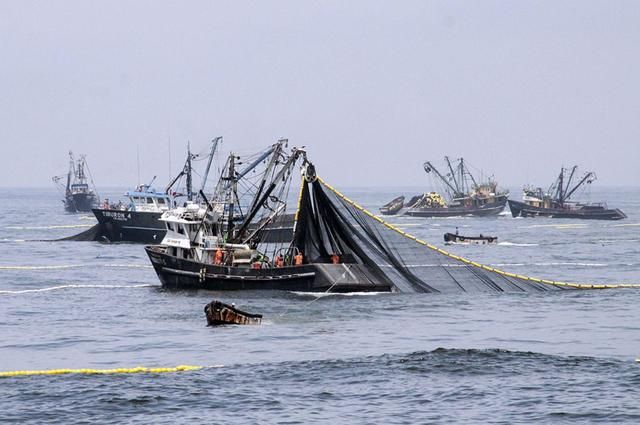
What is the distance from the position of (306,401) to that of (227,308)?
15736 millimetres

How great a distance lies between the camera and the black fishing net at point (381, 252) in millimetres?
59281

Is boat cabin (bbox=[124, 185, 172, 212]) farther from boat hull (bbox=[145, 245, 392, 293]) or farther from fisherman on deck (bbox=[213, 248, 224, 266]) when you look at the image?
boat hull (bbox=[145, 245, 392, 293])

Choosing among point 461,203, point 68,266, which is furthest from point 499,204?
point 68,266

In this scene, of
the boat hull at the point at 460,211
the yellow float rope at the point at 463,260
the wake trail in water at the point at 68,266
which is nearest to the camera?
the yellow float rope at the point at 463,260

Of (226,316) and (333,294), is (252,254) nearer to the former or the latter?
(333,294)

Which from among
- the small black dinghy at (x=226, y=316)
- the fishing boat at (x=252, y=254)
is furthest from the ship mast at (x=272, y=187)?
the small black dinghy at (x=226, y=316)

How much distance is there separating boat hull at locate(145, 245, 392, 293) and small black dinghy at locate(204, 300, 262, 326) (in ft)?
33.3

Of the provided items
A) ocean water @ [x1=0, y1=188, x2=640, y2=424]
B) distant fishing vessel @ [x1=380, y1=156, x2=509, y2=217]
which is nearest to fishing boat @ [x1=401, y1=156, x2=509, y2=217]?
distant fishing vessel @ [x1=380, y1=156, x2=509, y2=217]

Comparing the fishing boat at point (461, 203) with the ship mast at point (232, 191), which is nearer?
the ship mast at point (232, 191)

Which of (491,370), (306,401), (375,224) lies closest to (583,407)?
(491,370)

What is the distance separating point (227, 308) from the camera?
166 feet

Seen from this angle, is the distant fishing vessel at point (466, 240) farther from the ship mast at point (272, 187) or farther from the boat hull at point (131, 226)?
the ship mast at point (272, 187)

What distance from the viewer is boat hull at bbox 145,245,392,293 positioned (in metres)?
61.4

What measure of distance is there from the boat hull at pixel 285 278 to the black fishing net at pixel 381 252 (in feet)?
2.26
